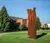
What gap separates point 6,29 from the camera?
139 ft

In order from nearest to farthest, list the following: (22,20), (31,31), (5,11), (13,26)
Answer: (31,31) → (5,11) → (13,26) → (22,20)

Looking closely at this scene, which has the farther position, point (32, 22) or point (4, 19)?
point (4, 19)

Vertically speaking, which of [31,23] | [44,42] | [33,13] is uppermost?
[33,13]

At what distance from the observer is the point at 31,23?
61.0ft

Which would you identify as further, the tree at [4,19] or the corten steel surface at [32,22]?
the tree at [4,19]

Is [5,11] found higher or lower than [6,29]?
higher

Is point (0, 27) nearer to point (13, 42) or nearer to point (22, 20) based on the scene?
point (13, 42)

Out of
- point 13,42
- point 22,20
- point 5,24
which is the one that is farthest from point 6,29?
point 22,20

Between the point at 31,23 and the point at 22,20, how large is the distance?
58.6 metres

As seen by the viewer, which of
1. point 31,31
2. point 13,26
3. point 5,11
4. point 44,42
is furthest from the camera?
point 13,26

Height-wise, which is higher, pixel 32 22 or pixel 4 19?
pixel 4 19

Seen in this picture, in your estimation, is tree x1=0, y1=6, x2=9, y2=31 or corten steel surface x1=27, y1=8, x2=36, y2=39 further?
tree x1=0, y1=6, x2=9, y2=31

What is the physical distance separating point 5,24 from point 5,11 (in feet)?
11.0

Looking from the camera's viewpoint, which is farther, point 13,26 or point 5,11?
point 13,26
